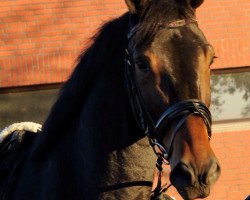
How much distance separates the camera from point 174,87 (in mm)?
2586

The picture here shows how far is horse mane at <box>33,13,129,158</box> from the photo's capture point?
2.98m

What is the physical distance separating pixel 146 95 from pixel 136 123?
26 cm

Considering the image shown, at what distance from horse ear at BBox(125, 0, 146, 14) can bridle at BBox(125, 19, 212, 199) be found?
0.09m

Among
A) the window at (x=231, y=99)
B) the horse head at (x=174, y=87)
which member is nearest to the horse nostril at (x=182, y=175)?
the horse head at (x=174, y=87)

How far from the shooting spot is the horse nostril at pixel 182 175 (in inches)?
94.8

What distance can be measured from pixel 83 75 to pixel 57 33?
510 cm

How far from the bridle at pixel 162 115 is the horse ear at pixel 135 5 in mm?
92

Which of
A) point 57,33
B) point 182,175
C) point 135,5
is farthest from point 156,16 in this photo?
point 57,33

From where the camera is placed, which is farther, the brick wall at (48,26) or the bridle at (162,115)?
the brick wall at (48,26)

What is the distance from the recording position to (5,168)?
333cm

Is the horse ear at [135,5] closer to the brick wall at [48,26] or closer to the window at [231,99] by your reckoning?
the brick wall at [48,26]

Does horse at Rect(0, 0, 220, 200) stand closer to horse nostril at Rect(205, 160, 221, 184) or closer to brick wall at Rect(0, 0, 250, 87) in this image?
horse nostril at Rect(205, 160, 221, 184)

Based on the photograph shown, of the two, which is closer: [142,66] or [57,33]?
[142,66]

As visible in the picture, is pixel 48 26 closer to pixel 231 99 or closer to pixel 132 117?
pixel 231 99
